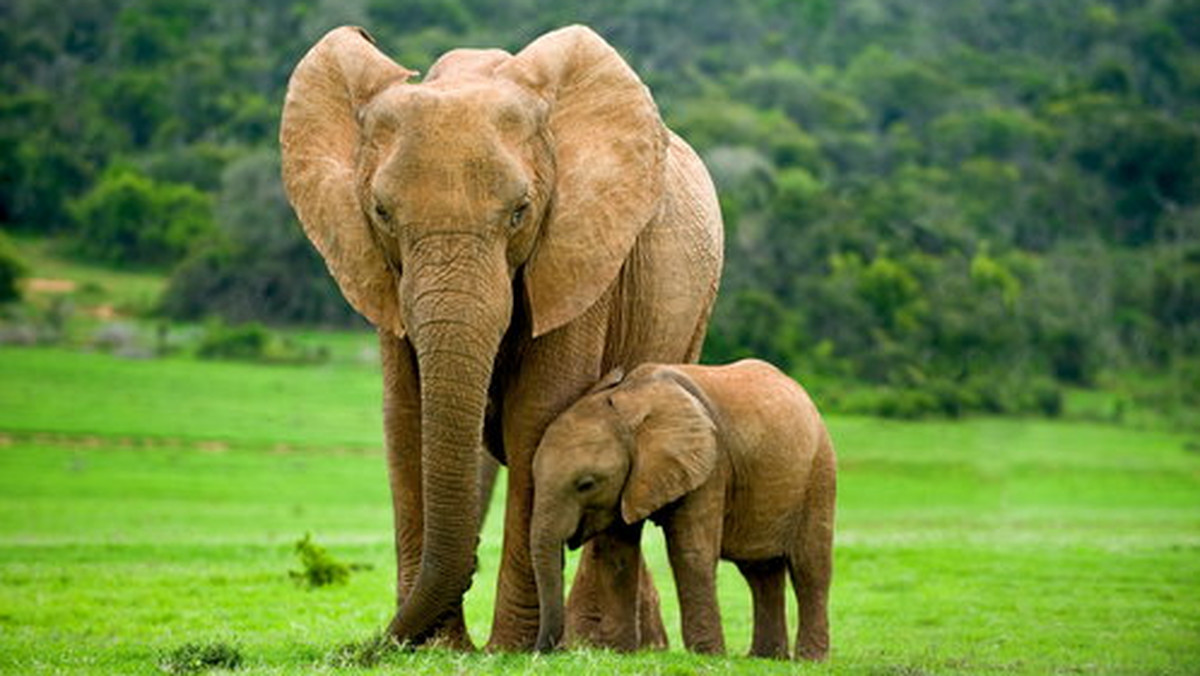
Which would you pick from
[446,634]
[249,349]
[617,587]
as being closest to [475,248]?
[446,634]

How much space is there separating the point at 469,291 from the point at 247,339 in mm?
42101

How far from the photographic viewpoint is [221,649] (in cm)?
991

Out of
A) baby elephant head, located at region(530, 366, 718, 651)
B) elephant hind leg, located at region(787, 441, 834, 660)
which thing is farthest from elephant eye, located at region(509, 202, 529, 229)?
elephant hind leg, located at region(787, 441, 834, 660)

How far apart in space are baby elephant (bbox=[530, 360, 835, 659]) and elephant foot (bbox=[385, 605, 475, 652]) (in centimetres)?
41

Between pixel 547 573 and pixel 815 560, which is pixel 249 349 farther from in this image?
pixel 547 573

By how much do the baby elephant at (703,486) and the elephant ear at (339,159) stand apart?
1.25 m

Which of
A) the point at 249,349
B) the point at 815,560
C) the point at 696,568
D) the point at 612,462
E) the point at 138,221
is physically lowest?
the point at 138,221

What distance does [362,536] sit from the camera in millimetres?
24688

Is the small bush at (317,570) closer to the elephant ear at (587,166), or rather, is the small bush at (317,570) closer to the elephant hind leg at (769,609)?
the elephant hind leg at (769,609)

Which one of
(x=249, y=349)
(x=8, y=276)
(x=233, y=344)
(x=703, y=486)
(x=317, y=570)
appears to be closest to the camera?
(x=703, y=486)

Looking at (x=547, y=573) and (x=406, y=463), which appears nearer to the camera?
(x=547, y=573)

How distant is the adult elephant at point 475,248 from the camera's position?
907cm

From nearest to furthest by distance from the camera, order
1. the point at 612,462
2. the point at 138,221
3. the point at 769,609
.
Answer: the point at 612,462 < the point at 769,609 < the point at 138,221

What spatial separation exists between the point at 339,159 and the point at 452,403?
153cm
